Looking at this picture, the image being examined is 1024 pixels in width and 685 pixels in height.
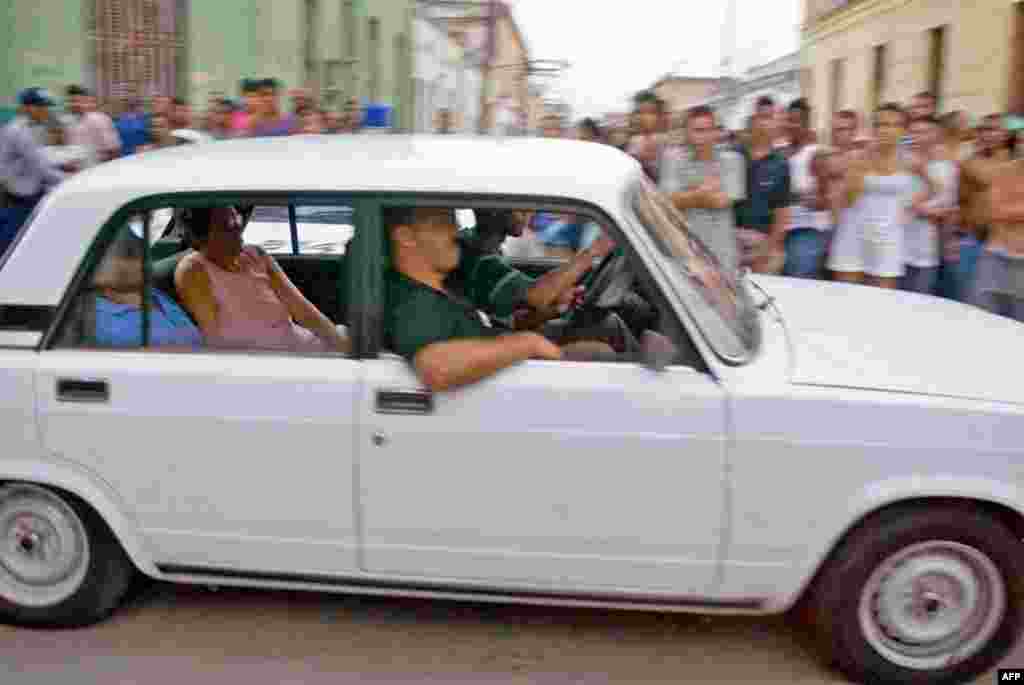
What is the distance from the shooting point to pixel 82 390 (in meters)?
3.66

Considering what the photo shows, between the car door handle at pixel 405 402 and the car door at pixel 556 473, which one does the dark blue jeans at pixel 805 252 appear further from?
the car door handle at pixel 405 402

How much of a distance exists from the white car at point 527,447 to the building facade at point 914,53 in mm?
14787

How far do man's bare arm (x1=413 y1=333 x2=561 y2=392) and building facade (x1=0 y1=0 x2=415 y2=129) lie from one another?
1118 cm

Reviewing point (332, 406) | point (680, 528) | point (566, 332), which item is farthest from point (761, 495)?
point (332, 406)

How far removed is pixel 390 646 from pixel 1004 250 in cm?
449

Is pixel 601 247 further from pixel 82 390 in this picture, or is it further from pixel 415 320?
pixel 82 390

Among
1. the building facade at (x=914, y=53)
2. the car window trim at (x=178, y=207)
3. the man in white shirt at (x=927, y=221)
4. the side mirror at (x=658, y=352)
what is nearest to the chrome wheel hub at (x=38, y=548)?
the car window trim at (x=178, y=207)

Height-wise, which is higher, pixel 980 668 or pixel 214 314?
pixel 214 314

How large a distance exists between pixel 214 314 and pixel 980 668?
2.83m

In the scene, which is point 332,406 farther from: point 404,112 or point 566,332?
point 404,112

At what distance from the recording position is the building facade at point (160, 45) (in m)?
13.6

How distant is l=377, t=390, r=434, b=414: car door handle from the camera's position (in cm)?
349

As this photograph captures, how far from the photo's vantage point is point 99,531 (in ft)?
12.7

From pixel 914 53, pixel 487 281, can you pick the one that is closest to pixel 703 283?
pixel 487 281
